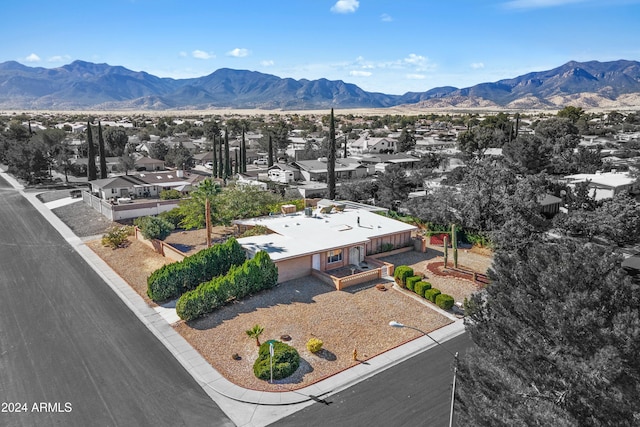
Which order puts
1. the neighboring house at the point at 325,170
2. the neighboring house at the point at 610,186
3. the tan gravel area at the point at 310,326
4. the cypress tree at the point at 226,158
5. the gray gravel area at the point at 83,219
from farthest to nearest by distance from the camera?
1. the neighboring house at the point at 325,170
2. the cypress tree at the point at 226,158
3. the neighboring house at the point at 610,186
4. the gray gravel area at the point at 83,219
5. the tan gravel area at the point at 310,326

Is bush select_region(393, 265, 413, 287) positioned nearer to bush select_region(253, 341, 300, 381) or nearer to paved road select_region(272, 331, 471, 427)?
paved road select_region(272, 331, 471, 427)

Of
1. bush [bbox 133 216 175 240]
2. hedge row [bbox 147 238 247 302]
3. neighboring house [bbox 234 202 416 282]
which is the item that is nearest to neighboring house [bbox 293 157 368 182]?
neighboring house [bbox 234 202 416 282]

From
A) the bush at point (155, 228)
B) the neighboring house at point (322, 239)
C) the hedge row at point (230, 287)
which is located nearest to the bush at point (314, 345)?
the hedge row at point (230, 287)

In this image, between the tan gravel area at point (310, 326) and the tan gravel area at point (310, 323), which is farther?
the tan gravel area at point (310, 323)

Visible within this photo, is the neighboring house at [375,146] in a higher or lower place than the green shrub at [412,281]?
higher

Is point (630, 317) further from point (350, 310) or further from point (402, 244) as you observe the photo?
point (402, 244)

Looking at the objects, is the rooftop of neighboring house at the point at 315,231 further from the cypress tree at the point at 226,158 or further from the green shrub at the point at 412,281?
the cypress tree at the point at 226,158

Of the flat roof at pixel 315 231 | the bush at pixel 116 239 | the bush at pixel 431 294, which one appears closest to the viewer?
the bush at pixel 431 294

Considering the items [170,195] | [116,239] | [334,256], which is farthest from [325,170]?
[334,256]
